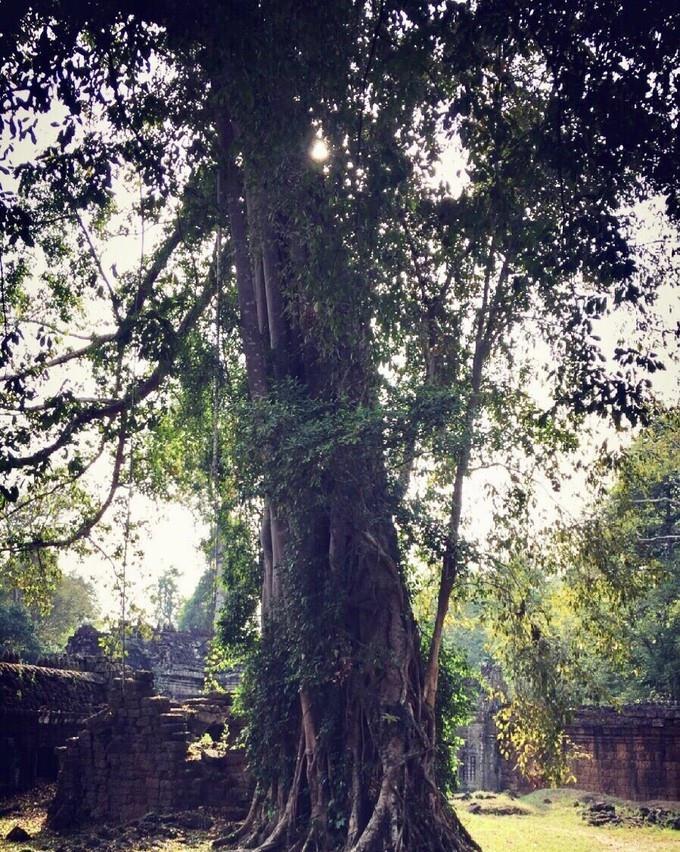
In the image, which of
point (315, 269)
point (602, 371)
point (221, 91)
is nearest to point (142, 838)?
point (315, 269)

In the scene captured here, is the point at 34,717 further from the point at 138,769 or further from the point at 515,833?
the point at 515,833

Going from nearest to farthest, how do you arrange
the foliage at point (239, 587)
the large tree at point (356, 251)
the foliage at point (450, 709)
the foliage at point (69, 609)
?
the large tree at point (356, 251) < the foliage at point (450, 709) < the foliage at point (239, 587) < the foliage at point (69, 609)

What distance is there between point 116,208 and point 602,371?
9712 mm

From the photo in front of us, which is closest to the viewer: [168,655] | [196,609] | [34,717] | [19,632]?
[34,717]

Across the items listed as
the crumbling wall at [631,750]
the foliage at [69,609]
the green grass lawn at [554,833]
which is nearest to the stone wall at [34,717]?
the green grass lawn at [554,833]

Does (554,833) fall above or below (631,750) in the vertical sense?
below

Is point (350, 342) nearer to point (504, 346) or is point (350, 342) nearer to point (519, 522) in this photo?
point (504, 346)

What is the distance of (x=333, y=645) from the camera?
8938mm

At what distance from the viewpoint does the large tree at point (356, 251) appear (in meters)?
6.74

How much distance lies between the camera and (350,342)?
30.3 feet

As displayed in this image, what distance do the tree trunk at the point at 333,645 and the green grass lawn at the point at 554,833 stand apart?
8.02 ft

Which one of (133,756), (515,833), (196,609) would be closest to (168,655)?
(133,756)

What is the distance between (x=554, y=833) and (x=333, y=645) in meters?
5.59

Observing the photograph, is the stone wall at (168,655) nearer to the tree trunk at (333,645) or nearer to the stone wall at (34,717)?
the stone wall at (34,717)
